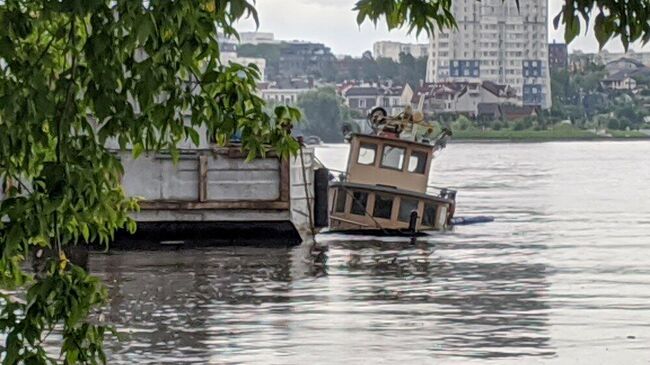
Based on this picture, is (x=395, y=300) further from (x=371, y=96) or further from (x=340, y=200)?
(x=371, y=96)

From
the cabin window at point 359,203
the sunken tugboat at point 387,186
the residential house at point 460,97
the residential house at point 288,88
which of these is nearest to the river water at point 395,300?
the sunken tugboat at point 387,186

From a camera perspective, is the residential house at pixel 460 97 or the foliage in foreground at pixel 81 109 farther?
the residential house at pixel 460 97

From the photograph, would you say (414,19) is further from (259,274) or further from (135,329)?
(259,274)

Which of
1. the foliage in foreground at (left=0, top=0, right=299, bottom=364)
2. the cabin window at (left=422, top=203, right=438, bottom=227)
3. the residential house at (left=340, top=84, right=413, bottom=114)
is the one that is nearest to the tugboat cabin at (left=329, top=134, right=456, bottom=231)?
the cabin window at (left=422, top=203, right=438, bottom=227)

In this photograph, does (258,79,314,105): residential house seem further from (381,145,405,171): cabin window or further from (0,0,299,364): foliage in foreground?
(0,0,299,364): foliage in foreground

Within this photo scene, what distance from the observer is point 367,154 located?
4294 cm

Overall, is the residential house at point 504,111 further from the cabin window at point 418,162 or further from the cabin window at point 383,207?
the cabin window at point 418,162

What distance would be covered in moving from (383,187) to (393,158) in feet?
3.29

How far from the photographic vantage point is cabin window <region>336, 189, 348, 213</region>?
1687 inches

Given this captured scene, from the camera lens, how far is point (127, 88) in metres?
6.09

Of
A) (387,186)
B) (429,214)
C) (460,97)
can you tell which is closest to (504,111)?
(460,97)

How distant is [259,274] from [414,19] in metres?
24.7

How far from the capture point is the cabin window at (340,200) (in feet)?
141

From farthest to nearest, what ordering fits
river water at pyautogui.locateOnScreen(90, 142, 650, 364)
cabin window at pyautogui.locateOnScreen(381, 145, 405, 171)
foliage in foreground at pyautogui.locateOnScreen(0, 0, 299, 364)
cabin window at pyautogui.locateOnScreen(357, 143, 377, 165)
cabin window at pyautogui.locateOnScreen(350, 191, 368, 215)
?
cabin window at pyautogui.locateOnScreen(357, 143, 377, 165), cabin window at pyautogui.locateOnScreen(350, 191, 368, 215), cabin window at pyautogui.locateOnScreen(381, 145, 405, 171), river water at pyautogui.locateOnScreen(90, 142, 650, 364), foliage in foreground at pyautogui.locateOnScreen(0, 0, 299, 364)
